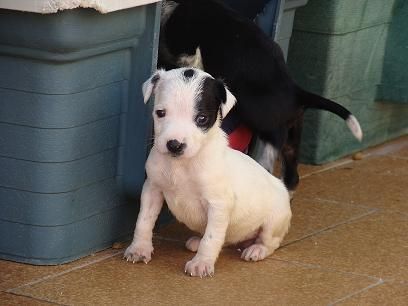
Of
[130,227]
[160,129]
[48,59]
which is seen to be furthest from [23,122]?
[130,227]

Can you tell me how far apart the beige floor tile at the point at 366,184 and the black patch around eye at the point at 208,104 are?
1.80 metres

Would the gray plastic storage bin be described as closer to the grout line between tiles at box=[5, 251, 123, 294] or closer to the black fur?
the grout line between tiles at box=[5, 251, 123, 294]

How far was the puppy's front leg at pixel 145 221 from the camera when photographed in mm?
4777

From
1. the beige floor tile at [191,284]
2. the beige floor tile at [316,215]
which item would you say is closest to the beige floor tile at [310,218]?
the beige floor tile at [316,215]

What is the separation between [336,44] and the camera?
6.75 meters

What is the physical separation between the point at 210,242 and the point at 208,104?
63cm

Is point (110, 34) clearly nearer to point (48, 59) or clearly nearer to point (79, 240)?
point (48, 59)

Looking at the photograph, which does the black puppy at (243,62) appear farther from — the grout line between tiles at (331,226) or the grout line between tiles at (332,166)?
the grout line between tiles at (332,166)

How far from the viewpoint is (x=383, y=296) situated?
14.9 ft

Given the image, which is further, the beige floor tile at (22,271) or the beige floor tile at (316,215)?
the beige floor tile at (316,215)

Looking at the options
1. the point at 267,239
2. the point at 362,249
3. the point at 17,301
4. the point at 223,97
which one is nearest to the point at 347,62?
the point at 362,249

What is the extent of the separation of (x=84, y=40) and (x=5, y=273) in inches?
43.4

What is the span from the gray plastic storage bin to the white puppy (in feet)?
0.77

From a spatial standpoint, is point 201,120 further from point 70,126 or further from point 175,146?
point 70,126
